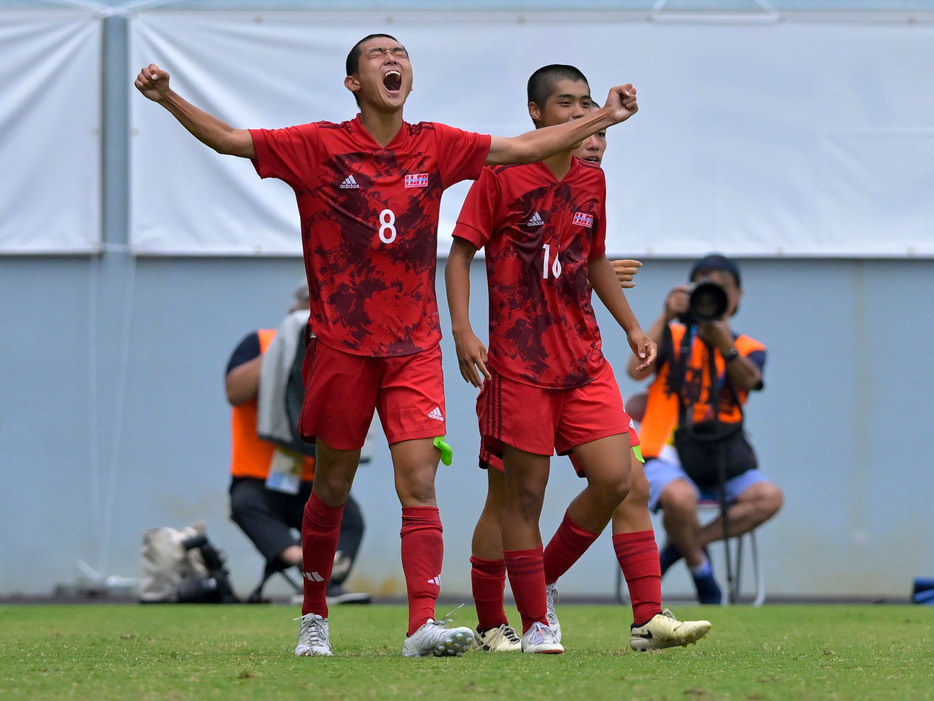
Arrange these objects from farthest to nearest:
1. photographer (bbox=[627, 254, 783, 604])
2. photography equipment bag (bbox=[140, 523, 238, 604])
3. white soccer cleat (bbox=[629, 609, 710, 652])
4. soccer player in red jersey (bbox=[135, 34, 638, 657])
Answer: photography equipment bag (bbox=[140, 523, 238, 604]) → photographer (bbox=[627, 254, 783, 604]) → white soccer cleat (bbox=[629, 609, 710, 652]) → soccer player in red jersey (bbox=[135, 34, 638, 657])

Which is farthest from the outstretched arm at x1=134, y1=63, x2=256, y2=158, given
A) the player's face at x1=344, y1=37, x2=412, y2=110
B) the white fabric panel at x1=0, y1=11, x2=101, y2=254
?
the white fabric panel at x1=0, y1=11, x2=101, y2=254

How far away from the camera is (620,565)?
3951 mm

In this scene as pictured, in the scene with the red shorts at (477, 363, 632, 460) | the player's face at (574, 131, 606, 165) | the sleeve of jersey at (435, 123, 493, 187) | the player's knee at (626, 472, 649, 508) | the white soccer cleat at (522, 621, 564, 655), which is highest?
the player's face at (574, 131, 606, 165)

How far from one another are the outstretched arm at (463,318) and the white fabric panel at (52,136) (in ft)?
16.4

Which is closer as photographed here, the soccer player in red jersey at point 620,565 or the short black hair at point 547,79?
the soccer player in red jersey at point 620,565

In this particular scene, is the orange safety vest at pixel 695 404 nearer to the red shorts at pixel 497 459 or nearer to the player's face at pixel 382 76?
the red shorts at pixel 497 459

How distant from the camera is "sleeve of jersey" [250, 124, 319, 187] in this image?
3.61m

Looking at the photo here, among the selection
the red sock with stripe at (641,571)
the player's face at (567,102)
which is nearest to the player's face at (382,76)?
the player's face at (567,102)

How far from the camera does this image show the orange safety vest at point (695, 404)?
6883mm

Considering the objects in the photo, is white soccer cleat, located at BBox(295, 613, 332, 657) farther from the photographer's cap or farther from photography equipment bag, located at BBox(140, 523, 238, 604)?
the photographer's cap

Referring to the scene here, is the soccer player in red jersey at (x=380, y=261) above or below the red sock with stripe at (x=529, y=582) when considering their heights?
above

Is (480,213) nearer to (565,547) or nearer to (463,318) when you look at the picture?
(463,318)

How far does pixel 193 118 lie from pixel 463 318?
87 cm

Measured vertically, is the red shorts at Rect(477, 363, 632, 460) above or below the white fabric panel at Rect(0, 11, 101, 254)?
below
